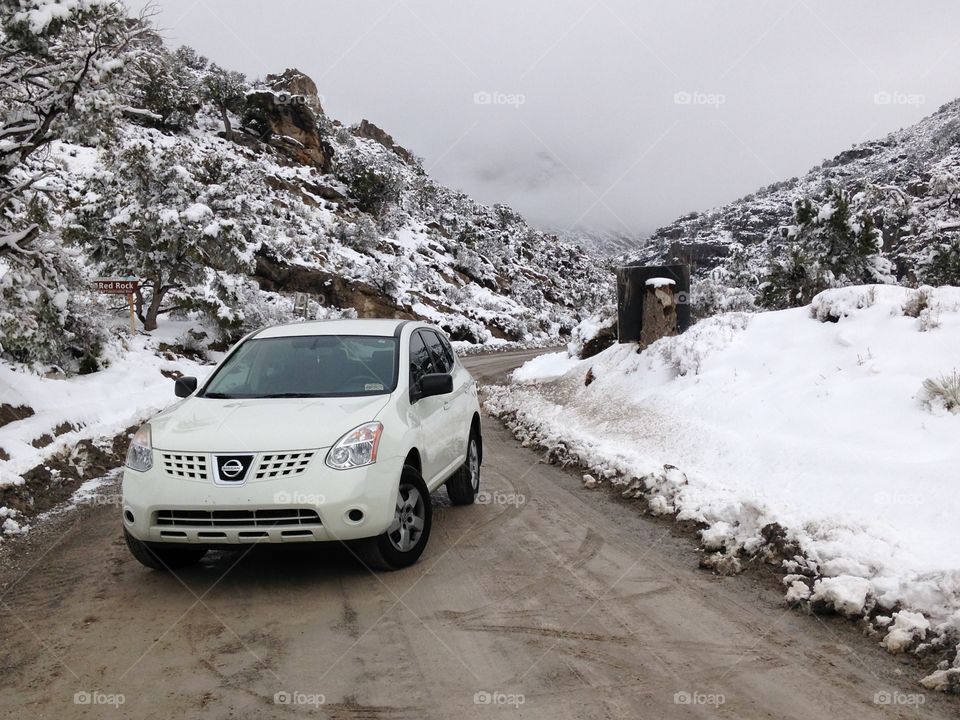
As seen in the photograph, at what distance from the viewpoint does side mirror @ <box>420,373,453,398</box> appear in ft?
18.3

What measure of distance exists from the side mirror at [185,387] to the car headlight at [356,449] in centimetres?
176

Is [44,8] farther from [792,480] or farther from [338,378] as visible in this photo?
[792,480]

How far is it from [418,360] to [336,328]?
774 mm

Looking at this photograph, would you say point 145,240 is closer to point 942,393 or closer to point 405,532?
point 405,532

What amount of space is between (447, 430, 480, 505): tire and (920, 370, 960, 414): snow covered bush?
4140 millimetres

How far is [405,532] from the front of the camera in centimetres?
510

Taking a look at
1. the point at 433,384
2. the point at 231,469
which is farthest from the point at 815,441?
the point at 231,469

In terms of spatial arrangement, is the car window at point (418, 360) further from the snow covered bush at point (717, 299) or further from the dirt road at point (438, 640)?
the snow covered bush at point (717, 299)

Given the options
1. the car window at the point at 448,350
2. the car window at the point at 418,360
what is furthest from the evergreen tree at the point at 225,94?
the car window at the point at 418,360

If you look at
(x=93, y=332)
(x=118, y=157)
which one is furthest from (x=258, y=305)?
(x=93, y=332)

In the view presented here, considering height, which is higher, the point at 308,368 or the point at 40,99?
the point at 40,99

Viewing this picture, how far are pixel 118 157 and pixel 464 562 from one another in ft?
59.1

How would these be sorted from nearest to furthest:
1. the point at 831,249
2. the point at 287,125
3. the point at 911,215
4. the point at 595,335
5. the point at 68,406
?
the point at 68,406 < the point at 911,215 < the point at 595,335 < the point at 831,249 < the point at 287,125

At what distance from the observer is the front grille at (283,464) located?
446 centimetres
